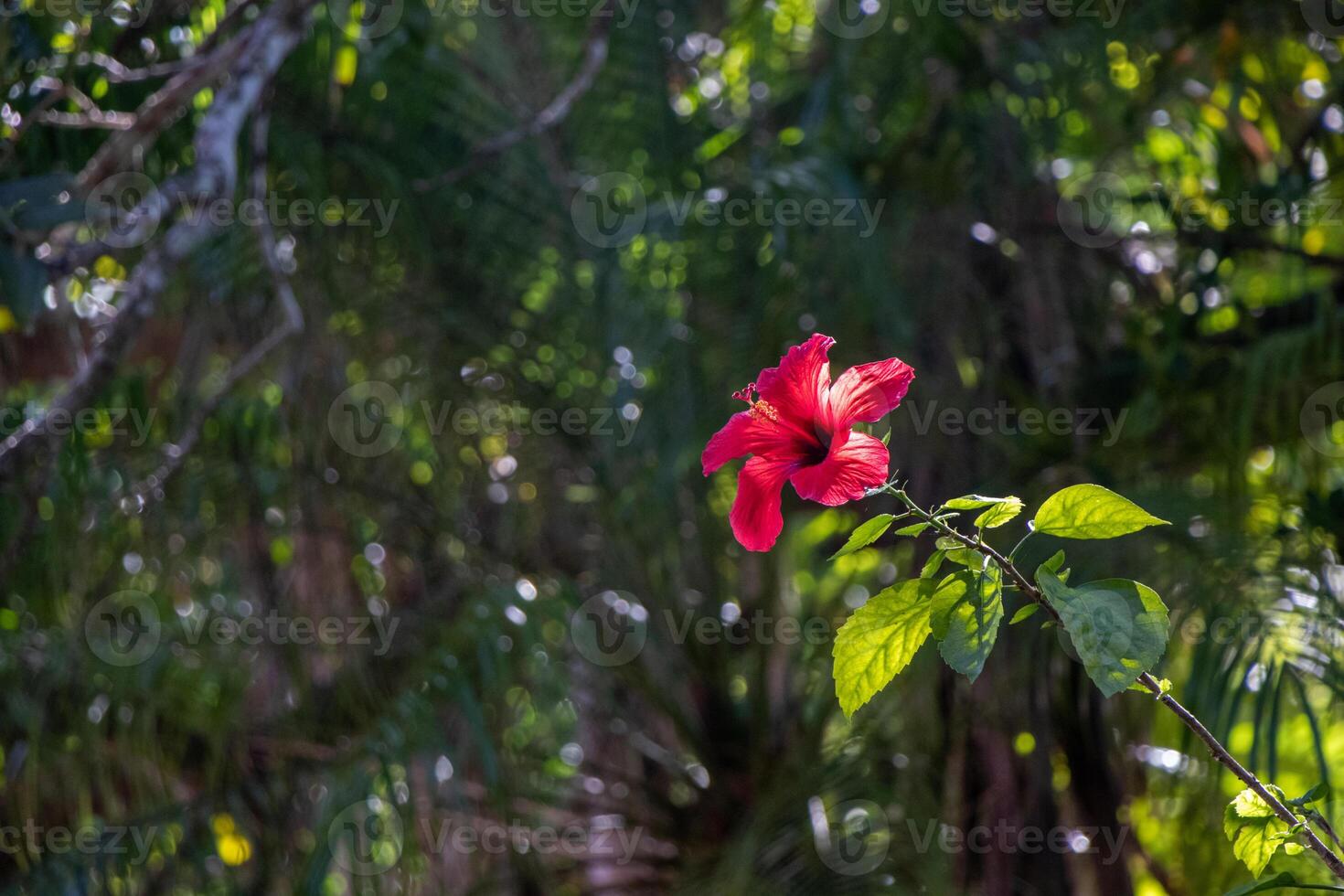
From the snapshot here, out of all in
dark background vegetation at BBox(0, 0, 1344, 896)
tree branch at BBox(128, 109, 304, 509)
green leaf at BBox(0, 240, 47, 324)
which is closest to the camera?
green leaf at BBox(0, 240, 47, 324)

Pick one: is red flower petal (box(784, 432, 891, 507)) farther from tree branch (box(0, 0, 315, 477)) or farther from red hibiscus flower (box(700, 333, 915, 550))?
tree branch (box(0, 0, 315, 477))

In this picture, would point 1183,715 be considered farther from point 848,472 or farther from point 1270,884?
point 848,472

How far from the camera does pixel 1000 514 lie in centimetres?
79

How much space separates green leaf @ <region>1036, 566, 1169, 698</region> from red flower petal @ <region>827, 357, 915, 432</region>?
0.50 ft

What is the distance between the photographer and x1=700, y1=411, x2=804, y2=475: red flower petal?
0.89 metres

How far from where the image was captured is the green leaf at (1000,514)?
0.76 m

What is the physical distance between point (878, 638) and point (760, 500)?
137 millimetres

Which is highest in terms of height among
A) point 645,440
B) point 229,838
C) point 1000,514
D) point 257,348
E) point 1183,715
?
point 1000,514

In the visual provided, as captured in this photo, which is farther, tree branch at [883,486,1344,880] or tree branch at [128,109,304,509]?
tree branch at [128,109,304,509]

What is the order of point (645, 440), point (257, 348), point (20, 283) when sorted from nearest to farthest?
point (20, 283), point (257, 348), point (645, 440)

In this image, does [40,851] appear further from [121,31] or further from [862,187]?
[862,187]

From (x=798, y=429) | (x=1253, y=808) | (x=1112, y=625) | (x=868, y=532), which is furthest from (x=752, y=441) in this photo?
(x=1253, y=808)

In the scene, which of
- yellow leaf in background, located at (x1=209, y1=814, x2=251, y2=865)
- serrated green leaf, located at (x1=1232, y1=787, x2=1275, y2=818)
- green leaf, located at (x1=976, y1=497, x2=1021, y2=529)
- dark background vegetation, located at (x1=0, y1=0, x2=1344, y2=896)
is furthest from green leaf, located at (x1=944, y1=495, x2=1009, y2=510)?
yellow leaf in background, located at (x1=209, y1=814, x2=251, y2=865)

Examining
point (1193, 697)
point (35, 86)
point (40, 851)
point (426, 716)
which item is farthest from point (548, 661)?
point (35, 86)
